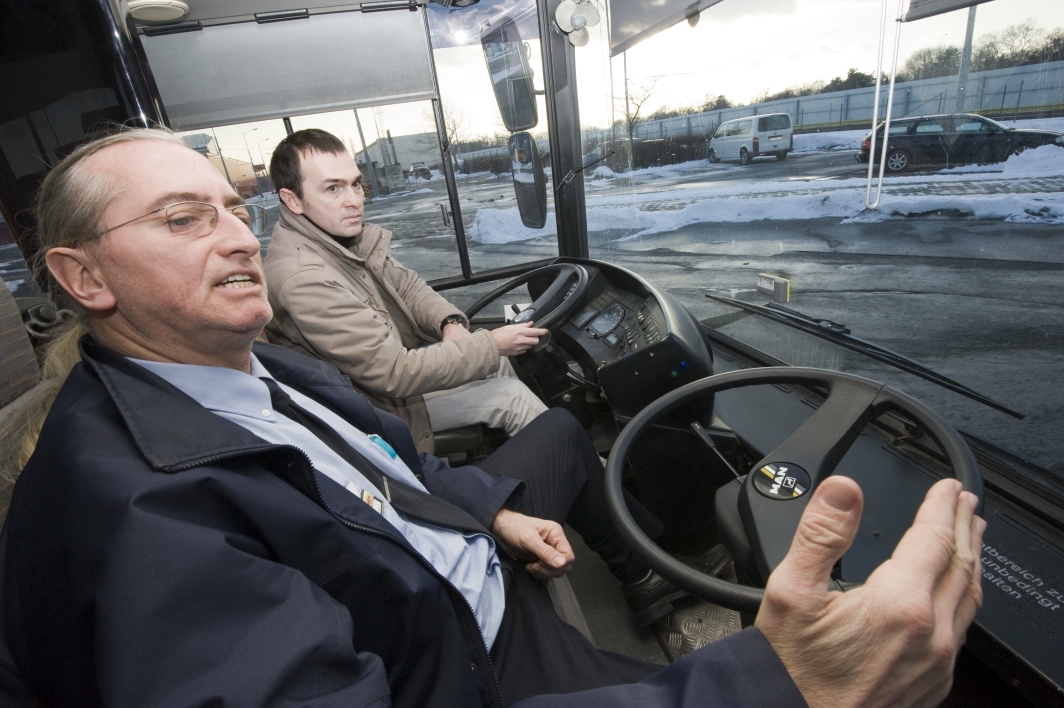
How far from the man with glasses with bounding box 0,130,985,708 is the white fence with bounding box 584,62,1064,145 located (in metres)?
0.96

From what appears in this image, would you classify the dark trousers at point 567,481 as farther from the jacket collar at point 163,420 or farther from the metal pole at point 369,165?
the metal pole at point 369,165

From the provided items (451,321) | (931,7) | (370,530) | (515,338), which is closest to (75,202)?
(370,530)

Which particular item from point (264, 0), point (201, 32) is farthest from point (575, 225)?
point (201, 32)

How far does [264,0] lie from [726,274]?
2419 mm

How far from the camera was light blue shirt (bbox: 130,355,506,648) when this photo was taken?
3.00ft

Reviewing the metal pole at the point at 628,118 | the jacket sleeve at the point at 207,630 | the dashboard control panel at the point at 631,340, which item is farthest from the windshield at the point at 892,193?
the jacket sleeve at the point at 207,630

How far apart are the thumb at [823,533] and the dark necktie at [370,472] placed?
0.69 metres

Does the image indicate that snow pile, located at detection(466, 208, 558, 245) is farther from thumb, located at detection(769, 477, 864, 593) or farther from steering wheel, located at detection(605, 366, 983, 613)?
thumb, located at detection(769, 477, 864, 593)

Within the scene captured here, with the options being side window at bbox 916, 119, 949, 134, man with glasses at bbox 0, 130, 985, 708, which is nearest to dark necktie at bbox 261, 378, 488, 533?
man with glasses at bbox 0, 130, 985, 708

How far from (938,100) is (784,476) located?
3.18 ft

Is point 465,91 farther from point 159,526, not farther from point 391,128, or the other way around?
point 159,526

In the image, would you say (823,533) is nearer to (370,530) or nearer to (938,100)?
(370,530)

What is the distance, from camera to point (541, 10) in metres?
2.81

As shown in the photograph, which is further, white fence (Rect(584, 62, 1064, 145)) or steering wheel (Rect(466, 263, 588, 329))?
steering wheel (Rect(466, 263, 588, 329))
